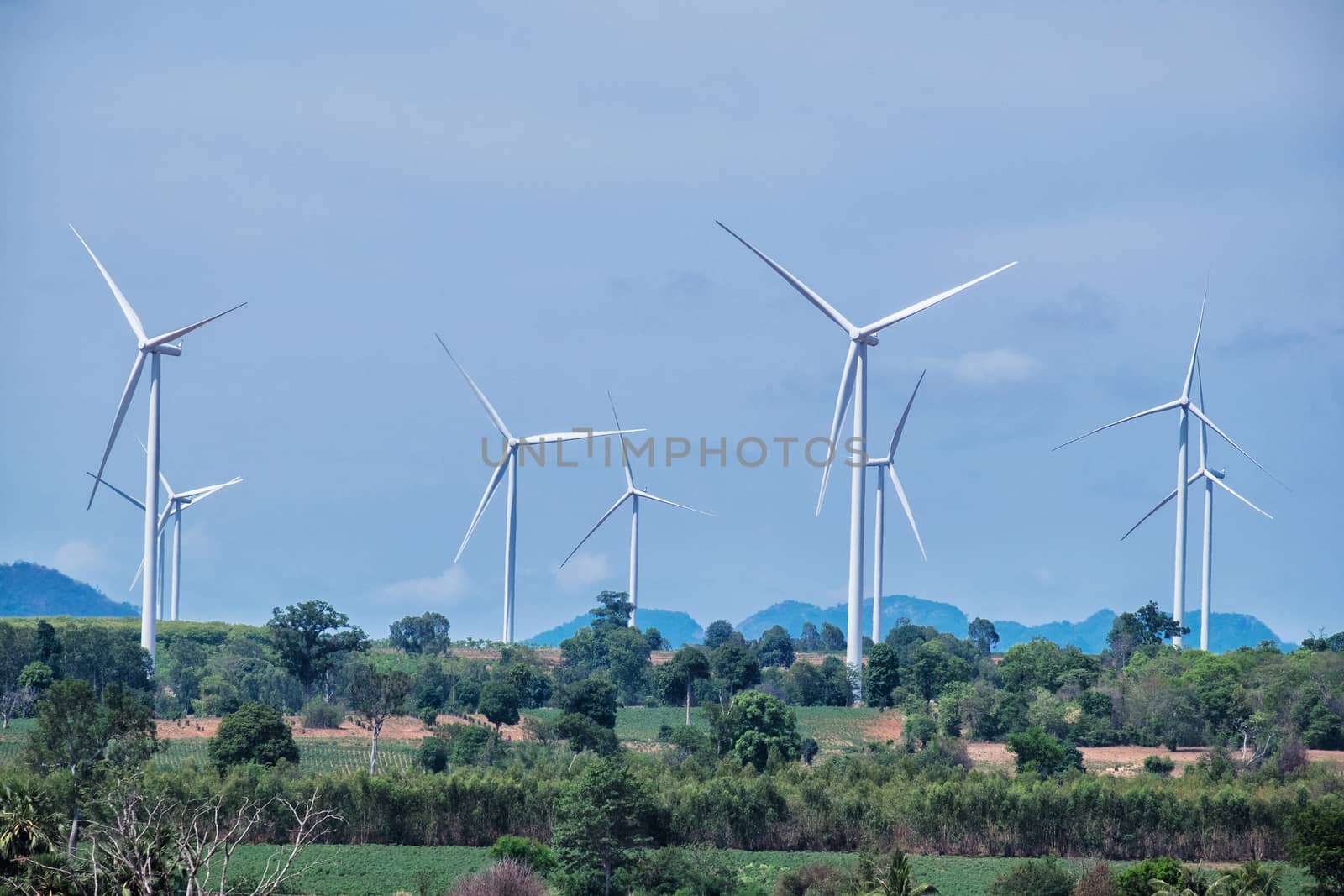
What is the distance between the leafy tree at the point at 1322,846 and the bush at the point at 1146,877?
21.9 feet

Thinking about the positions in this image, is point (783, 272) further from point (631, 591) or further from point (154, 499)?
point (631, 591)

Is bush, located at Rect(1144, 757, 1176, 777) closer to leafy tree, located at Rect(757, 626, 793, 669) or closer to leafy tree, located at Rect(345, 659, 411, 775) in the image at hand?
leafy tree, located at Rect(345, 659, 411, 775)

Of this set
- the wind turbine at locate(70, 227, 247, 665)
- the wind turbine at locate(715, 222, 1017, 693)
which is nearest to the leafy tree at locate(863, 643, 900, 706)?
the wind turbine at locate(715, 222, 1017, 693)

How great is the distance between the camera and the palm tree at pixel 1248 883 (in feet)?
193

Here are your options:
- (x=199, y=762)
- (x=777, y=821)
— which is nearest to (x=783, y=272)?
(x=777, y=821)

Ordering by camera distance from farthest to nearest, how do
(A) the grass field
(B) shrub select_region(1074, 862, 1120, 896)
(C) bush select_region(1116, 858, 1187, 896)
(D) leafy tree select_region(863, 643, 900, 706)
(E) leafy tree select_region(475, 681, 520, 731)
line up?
(D) leafy tree select_region(863, 643, 900, 706) → (E) leafy tree select_region(475, 681, 520, 731) → (A) the grass field → (B) shrub select_region(1074, 862, 1120, 896) → (C) bush select_region(1116, 858, 1187, 896)

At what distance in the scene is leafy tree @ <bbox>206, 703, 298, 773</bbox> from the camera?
310 ft

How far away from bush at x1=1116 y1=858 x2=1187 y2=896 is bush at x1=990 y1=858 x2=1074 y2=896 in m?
3.13

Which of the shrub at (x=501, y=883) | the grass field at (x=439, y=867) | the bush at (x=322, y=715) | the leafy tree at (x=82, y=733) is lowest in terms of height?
the grass field at (x=439, y=867)

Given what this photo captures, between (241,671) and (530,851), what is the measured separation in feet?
256

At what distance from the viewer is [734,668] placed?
142625mm

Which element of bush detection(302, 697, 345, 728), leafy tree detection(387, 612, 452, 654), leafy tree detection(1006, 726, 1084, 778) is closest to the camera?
leafy tree detection(1006, 726, 1084, 778)

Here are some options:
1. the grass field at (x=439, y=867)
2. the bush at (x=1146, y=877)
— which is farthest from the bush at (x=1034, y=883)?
the bush at (x=1146, y=877)

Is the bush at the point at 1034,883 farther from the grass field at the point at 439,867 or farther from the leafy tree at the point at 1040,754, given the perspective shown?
the leafy tree at the point at 1040,754
